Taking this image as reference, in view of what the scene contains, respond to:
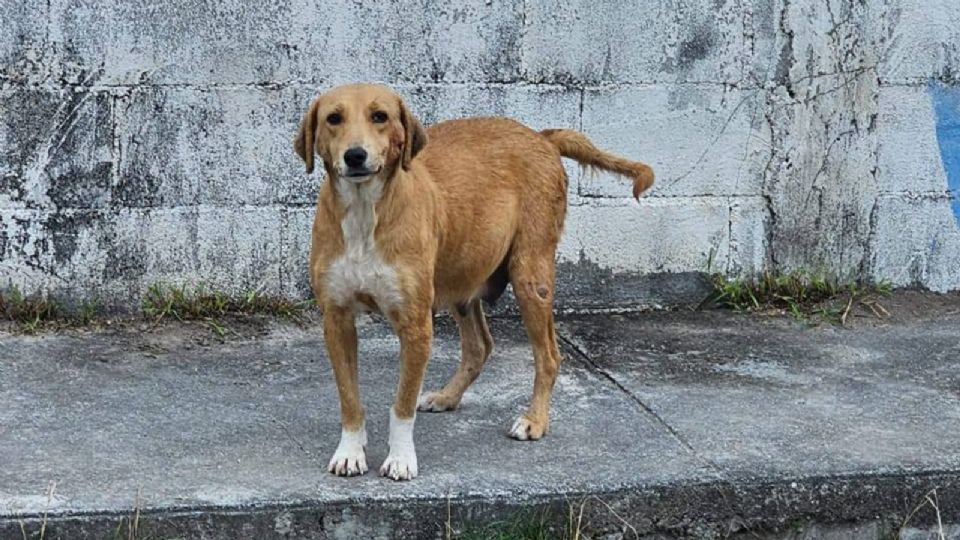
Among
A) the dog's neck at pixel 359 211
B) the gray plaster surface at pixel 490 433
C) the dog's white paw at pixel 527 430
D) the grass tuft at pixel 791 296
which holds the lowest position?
the gray plaster surface at pixel 490 433

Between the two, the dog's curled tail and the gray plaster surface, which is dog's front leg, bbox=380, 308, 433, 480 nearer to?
the gray plaster surface

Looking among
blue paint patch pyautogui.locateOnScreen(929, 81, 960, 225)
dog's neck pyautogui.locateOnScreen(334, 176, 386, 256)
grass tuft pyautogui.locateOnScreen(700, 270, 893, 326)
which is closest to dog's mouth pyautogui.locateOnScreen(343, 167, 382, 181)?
dog's neck pyautogui.locateOnScreen(334, 176, 386, 256)

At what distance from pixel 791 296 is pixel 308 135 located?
3001 millimetres

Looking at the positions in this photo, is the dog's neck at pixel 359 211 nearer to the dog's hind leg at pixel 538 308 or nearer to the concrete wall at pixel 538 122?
the dog's hind leg at pixel 538 308

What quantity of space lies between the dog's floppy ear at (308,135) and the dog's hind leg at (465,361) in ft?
3.11

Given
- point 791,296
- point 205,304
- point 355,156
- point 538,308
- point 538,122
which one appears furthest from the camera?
point 791,296

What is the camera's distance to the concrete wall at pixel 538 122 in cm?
564

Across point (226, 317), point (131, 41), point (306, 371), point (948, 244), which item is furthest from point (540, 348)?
point (948, 244)

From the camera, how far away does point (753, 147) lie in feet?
20.1

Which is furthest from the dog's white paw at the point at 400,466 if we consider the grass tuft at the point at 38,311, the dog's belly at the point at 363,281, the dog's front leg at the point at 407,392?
the grass tuft at the point at 38,311

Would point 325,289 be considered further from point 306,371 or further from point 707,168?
point 707,168

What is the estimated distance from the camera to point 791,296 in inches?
244

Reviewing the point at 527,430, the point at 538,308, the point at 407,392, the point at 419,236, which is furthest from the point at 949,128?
the point at 407,392

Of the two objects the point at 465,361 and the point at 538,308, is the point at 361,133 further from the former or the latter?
the point at 465,361
